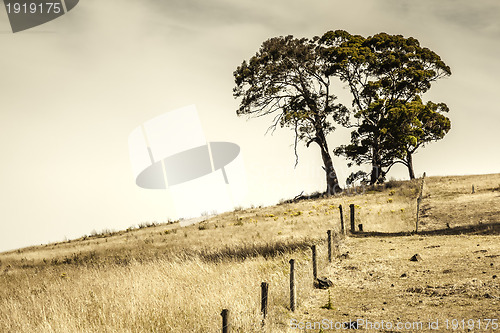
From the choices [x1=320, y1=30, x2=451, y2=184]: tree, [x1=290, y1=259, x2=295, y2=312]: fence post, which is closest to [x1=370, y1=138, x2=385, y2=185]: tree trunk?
[x1=320, y1=30, x2=451, y2=184]: tree

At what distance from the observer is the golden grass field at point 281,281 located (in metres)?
8.45

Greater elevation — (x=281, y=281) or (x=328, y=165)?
(x=328, y=165)

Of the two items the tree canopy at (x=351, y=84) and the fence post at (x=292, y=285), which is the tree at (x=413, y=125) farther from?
the fence post at (x=292, y=285)

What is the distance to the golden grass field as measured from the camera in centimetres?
845

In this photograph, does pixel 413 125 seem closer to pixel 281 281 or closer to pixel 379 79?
pixel 379 79

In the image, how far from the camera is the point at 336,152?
34750mm

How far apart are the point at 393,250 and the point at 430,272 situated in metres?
3.03

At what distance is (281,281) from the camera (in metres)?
10.5

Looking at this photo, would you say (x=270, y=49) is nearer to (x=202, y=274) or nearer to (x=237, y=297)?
(x=202, y=274)

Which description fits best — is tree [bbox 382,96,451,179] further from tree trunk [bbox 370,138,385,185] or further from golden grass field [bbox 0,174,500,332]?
golden grass field [bbox 0,174,500,332]

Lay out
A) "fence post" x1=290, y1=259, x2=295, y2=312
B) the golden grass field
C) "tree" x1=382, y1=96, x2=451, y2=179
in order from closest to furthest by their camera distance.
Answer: the golden grass field, "fence post" x1=290, y1=259, x2=295, y2=312, "tree" x1=382, y1=96, x2=451, y2=179

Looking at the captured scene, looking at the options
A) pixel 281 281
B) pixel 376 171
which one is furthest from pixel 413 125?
pixel 281 281

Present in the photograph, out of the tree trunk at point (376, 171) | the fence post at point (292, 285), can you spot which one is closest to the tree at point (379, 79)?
the tree trunk at point (376, 171)

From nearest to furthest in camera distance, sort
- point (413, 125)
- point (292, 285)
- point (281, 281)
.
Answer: point (292, 285), point (281, 281), point (413, 125)
